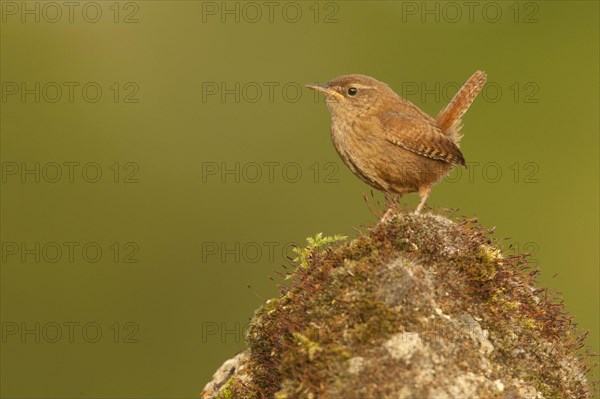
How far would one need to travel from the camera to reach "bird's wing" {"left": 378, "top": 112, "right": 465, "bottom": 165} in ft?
21.2

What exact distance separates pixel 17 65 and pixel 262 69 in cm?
494

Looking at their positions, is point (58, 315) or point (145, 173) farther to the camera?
point (145, 173)

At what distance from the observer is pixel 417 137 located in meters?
6.53

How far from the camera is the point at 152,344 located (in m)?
11.5

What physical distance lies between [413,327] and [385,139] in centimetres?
301

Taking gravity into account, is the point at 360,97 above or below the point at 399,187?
above

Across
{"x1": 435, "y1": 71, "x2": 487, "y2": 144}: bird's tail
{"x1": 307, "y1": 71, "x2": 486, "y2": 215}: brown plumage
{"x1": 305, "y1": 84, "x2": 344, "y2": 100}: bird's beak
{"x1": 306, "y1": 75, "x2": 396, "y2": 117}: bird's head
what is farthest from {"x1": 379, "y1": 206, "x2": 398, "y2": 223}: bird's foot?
{"x1": 435, "y1": 71, "x2": 487, "y2": 144}: bird's tail

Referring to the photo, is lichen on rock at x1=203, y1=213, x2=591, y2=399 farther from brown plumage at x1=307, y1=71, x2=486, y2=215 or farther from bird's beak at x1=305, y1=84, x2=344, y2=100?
bird's beak at x1=305, y1=84, x2=344, y2=100

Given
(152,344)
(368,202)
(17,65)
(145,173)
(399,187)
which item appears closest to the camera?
(368,202)

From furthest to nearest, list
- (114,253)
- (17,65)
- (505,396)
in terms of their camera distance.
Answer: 1. (17,65)
2. (114,253)
3. (505,396)

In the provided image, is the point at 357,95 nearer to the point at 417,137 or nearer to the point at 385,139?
the point at 385,139

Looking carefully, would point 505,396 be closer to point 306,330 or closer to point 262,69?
point 306,330

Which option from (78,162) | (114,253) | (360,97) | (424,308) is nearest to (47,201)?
(78,162)

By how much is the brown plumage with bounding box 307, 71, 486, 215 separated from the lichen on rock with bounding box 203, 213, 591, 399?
201 centimetres
